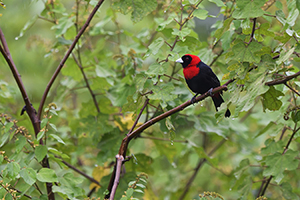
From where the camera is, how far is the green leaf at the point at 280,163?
6.70ft

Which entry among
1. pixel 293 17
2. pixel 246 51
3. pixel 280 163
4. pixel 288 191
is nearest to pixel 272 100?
pixel 246 51

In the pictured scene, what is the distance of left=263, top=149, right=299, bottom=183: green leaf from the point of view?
2.04 m

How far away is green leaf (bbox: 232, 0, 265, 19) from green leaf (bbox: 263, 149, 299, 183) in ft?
3.51

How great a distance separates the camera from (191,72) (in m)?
2.64

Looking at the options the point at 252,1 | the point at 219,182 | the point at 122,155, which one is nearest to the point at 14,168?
the point at 122,155

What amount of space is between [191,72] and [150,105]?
0.70 m

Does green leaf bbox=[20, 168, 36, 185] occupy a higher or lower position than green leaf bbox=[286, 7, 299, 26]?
lower

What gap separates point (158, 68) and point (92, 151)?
1.83 meters

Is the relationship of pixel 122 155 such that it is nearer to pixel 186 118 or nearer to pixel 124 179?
pixel 124 179

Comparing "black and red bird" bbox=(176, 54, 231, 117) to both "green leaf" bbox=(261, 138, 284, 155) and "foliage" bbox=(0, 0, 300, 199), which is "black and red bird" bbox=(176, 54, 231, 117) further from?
"green leaf" bbox=(261, 138, 284, 155)

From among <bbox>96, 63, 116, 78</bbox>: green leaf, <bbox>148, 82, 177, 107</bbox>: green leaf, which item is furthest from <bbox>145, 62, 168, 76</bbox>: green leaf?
<bbox>96, 63, 116, 78</bbox>: green leaf

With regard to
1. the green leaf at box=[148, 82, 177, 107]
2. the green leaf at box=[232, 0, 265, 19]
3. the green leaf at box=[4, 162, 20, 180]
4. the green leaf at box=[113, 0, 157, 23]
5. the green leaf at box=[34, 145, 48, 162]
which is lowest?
the green leaf at box=[4, 162, 20, 180]

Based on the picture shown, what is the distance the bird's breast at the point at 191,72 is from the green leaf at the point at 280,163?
2.97 ft

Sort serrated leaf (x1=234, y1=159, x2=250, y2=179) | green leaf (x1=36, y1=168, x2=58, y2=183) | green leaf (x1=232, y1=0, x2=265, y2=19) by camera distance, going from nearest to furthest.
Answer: green leaf (x1=232, y1=0, x2=265, y2=19) < green leaf (x1=36, y1=168, x2=58, y2=183) < serrated leaf (x1=234, y1=159, x2=250, y2=179)
